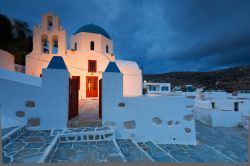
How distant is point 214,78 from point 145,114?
31.2 metres

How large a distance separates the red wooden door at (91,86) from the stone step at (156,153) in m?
4.73

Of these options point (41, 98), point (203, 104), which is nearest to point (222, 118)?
point (203, 104)

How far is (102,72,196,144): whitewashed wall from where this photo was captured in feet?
10.8

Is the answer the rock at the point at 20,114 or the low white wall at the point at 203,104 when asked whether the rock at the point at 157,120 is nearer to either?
the rock at the point at 20,114

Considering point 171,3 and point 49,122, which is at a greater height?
point 171,3

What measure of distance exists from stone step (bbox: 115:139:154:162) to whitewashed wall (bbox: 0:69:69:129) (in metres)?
1.39

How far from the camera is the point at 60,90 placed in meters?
3.11

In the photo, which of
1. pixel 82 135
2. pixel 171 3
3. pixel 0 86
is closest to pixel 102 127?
pixel 82 135

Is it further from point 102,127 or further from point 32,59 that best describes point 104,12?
point 32,59

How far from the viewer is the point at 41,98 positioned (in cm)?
304

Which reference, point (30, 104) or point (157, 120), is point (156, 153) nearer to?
point (157, 120)

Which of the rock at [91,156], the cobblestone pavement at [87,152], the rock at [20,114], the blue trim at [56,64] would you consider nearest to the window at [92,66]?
the blue trim at [56,64]

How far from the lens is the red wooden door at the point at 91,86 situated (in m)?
7.45

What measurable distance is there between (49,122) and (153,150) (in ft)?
7.68
